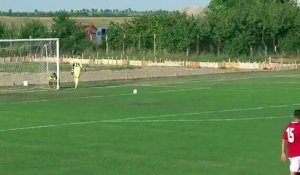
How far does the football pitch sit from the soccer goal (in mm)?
5255

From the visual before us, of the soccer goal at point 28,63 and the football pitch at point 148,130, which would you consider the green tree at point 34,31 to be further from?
the football pitch at point 148,130

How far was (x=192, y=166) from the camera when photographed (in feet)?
65.3

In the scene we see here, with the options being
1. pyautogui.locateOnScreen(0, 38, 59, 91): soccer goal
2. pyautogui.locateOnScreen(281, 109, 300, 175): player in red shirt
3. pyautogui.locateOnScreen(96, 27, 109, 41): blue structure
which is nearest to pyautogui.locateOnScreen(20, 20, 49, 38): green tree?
pyautogui.locateOnScreen(96, 27, 109, 41): blue structure

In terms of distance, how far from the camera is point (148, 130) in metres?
27.0

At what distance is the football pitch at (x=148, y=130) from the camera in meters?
20.2

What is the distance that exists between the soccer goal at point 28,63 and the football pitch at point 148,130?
5.25 metres

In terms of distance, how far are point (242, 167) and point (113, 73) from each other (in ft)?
Answer: 146

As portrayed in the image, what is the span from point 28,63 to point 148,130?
104ft

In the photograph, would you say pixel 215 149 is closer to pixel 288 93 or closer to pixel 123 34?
pixel 288 93

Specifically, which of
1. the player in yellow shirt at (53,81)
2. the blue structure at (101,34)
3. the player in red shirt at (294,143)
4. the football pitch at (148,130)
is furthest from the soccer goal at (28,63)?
the blue structure at (101,34)

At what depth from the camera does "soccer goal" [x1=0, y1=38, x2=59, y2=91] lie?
169ft

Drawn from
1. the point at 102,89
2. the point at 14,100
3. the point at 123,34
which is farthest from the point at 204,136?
the point at 123,34

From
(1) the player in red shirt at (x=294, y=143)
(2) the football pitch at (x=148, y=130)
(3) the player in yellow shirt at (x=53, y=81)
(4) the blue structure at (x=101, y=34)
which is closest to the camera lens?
(1) the player in red shirt at (x=294, y=143)

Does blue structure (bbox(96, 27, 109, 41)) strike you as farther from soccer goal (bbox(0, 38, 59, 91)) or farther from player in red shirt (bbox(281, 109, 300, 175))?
player in red shirt (bbox(281, 109, 300, 175))
